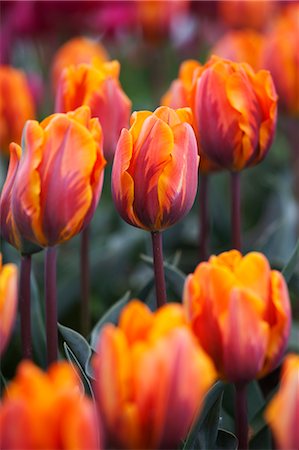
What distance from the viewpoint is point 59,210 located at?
0.63 meters

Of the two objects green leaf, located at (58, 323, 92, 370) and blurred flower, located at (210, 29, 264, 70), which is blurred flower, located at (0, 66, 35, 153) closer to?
blurred flower, located at (210, 29, 264, 70)

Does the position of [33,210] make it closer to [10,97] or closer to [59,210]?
[59,210]

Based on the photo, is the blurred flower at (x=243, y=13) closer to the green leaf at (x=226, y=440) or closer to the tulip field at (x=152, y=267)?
the tulip field at (x=152, y=267)

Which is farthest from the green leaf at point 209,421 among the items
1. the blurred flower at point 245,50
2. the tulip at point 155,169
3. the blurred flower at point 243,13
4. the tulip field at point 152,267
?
the blurred flower at point 243,13

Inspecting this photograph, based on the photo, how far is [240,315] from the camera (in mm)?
516

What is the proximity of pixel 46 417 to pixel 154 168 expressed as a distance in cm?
26

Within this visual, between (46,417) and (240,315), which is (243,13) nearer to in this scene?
(240,315)

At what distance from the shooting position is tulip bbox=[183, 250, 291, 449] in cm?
52

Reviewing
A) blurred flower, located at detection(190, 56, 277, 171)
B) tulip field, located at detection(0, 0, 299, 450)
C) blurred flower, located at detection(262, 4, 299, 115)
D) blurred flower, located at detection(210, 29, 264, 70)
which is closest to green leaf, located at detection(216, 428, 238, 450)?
tulip field, located at detection(0, 0, 299, 450)

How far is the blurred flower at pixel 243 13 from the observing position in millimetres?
1627

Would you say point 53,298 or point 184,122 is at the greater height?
point 184,122

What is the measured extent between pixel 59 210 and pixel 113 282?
19.6 inches

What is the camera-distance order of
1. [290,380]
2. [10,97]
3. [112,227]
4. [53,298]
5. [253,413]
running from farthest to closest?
[112,227]
[10,97]
[253,413]
[53,298]
[290,380]

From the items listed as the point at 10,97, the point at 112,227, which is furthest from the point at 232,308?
the point at 112,227
